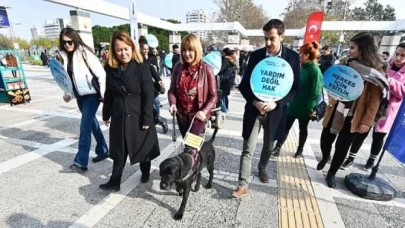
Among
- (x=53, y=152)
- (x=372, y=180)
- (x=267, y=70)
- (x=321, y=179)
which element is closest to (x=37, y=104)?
(x=53, y=152)

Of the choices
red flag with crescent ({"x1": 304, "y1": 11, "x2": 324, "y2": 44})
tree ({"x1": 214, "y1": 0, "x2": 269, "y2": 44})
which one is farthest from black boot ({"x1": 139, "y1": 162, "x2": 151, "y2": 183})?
tree ({"x1": 214, "y1": 0, "x2": 269, "y2": 44})

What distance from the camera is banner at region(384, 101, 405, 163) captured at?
2.81 m

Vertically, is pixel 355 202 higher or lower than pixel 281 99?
lower

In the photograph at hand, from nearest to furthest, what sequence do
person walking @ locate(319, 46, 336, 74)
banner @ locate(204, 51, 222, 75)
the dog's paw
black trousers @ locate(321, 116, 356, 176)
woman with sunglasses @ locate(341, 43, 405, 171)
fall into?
the dog's paw → black trousers @ locate(321, 116, 356, 176) → woman with sunglasses @ locate(341, 43, 405, 171) → banner @ locate(204, 51, 222, 75) → person walking @ locate(319, 46, 336, 74)

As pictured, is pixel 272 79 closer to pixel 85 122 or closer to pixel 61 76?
pixel 85 122

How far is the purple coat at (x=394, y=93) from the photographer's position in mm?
2975

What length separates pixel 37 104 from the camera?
7.36m

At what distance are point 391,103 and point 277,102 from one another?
79.2 inches

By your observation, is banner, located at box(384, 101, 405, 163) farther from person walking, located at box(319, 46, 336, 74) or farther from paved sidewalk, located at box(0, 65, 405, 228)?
person walking, located at box(319, 46, 336, 74)

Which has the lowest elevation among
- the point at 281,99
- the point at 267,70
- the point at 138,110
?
the point at 138,110

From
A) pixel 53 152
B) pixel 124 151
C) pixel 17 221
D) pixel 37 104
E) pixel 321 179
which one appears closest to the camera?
Answer: pixel 17 221

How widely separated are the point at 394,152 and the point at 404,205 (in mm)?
647

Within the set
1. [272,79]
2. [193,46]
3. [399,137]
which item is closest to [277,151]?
[399,137]

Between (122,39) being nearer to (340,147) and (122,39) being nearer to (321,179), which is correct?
(340,147)
